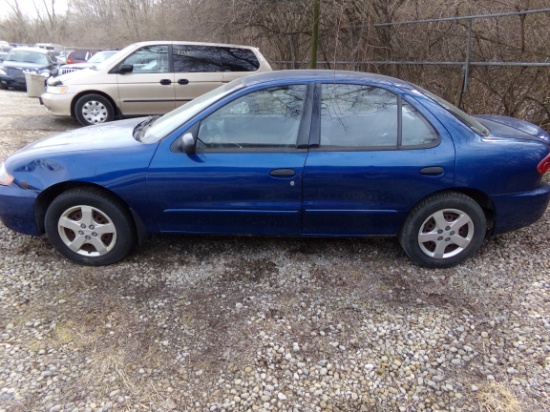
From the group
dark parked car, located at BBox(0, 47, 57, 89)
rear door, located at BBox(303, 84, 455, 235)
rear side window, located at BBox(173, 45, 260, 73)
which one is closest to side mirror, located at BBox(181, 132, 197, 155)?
rear door, located at BBox(303, 84, 455, 235)

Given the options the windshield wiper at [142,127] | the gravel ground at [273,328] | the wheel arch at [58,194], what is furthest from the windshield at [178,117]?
the gravel ground at [273,328]

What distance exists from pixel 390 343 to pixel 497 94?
16.5 feet

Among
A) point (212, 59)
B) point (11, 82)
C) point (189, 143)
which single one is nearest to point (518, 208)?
point (189, 143)

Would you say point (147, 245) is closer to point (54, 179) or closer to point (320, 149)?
point (54, 179)

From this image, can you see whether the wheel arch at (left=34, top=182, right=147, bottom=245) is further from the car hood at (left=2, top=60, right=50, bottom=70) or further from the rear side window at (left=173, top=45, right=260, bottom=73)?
the car hood at (left=2, top=60, right=50, bottom=70)

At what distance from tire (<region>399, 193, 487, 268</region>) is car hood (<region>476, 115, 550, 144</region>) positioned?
2.28ft

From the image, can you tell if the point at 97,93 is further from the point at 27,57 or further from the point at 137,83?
the point at 27,57

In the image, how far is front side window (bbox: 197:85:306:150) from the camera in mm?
3236

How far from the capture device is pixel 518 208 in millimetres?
3391

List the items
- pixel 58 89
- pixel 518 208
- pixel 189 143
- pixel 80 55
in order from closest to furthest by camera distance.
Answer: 1. pixel 189 143
2. pixel 518 208
3. pixel 58 89
4. pixel 80 55

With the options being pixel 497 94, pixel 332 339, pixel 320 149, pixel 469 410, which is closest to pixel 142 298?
pixel 332 339

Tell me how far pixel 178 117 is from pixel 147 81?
16.8ft

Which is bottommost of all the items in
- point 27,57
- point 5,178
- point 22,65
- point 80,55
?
point 5,178

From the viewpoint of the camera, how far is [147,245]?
378 centimetres
